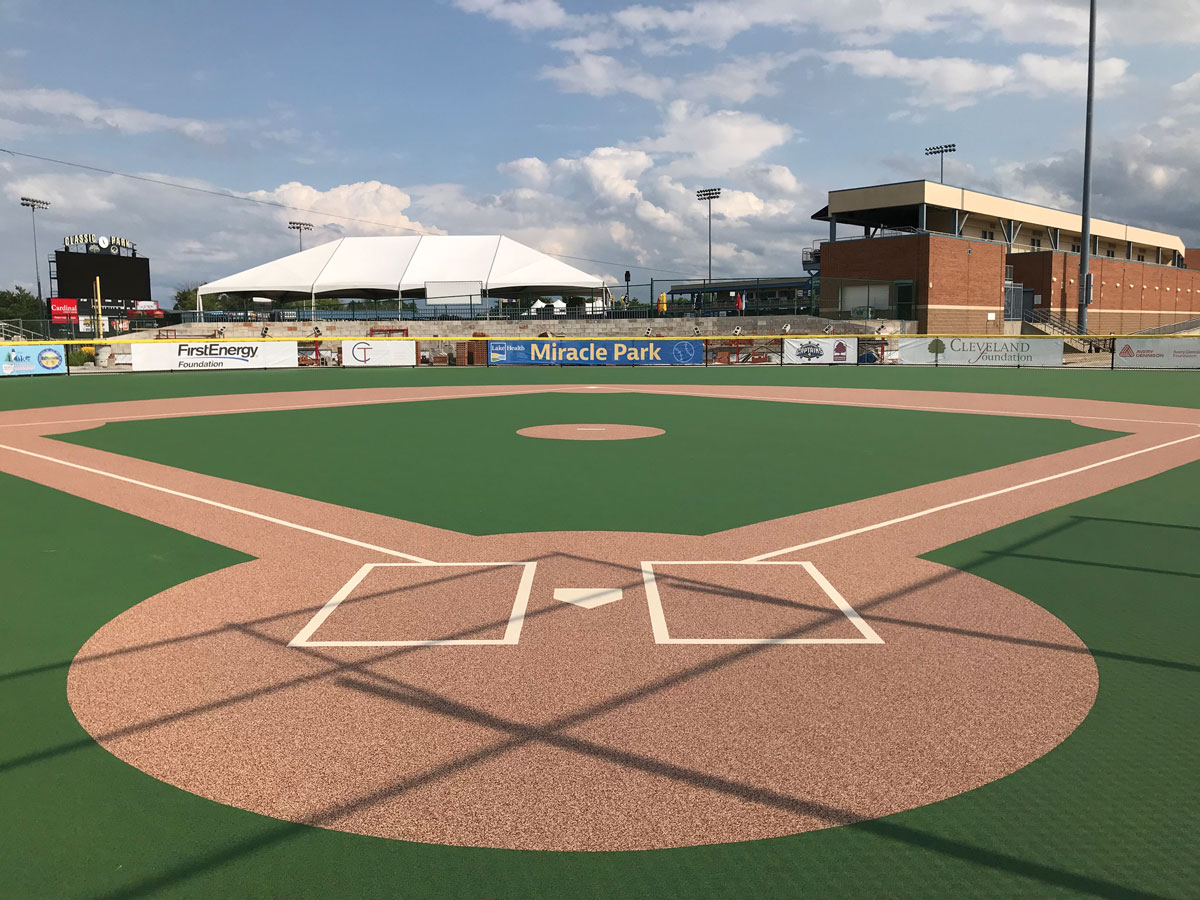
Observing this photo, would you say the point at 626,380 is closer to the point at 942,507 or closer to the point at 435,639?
the point at 942,507

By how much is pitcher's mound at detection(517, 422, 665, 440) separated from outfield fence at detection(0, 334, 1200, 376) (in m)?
26.1

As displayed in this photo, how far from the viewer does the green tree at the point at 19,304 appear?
11862 centimetres

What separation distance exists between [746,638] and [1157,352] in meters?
42.3

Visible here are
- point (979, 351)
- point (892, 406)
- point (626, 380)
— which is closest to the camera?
point (892, 406)

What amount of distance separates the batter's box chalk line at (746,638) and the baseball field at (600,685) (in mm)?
34

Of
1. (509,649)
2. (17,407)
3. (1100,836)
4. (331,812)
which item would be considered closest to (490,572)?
(509,649)

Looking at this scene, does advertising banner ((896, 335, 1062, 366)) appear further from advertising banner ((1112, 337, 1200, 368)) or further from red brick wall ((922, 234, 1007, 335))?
red brick wall ((922, 234, 1007, 335))

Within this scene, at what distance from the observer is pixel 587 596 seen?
686cm

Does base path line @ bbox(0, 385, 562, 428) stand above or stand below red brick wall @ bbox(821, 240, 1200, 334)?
below

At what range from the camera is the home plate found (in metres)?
6.70

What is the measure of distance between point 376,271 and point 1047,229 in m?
59.6

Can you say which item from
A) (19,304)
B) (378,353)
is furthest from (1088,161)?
(19,304)

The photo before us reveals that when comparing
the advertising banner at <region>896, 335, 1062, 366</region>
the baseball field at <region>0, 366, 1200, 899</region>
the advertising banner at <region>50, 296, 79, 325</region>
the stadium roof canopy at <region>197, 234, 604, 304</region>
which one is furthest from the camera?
the advertising banner at <region>50, 296, 79, 325</region>

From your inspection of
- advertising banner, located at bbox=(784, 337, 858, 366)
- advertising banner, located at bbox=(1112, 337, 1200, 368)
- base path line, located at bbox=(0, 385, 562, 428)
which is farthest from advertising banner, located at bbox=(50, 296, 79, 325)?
advertising banner, located at bbox=(1112, 337, 1200, 368)
